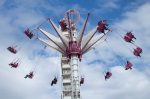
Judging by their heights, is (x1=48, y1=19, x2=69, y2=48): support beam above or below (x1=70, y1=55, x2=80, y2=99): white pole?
above

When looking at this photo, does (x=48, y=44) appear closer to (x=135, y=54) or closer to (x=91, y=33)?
(x=91, y=33)

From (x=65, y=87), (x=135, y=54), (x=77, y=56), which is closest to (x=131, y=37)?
(x=135, y=54)

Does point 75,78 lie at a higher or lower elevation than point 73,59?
lower

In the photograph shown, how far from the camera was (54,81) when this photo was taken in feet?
377

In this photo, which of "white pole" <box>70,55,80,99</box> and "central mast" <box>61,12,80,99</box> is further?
"central mast" <box>61,12,80,99</box>

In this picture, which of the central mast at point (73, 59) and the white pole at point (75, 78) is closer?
the white pole at point (75, 78)

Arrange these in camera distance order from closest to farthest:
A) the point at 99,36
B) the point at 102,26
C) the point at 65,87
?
the point at 102,26 → the point at 99,36 → the point at 65,87

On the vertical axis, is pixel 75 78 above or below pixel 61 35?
below

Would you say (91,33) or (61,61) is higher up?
(61,61)

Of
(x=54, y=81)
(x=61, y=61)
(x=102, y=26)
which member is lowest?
(x=54, y=81)

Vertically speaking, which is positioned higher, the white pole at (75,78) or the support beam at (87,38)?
the support beam at (87,38)

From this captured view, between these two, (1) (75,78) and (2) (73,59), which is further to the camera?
(2) (73,59)

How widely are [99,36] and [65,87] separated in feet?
136

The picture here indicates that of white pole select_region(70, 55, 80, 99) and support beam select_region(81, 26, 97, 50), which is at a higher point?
support beam select_region(81, 26, 97, 50)
